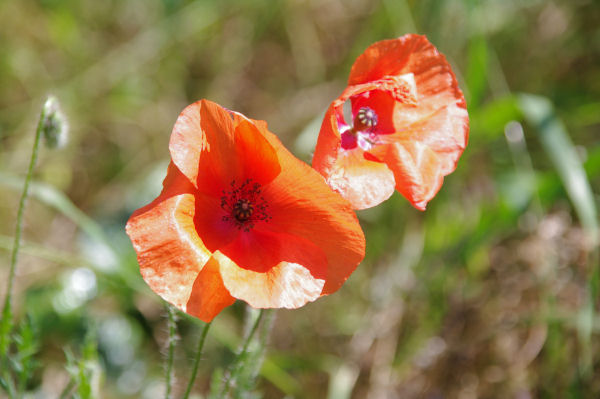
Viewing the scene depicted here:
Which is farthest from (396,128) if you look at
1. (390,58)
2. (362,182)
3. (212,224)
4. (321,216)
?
(212,224)

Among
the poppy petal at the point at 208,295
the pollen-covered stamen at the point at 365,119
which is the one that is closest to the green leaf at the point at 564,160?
the pollen-covered stamen at the point at 365,119

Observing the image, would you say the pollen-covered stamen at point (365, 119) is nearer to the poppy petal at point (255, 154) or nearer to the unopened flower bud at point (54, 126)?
the poppy petal at point (255, 154)

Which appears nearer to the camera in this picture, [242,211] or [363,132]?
[242,211]

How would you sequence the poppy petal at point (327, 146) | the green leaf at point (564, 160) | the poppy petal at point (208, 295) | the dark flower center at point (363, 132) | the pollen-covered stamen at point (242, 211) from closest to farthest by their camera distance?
1. the poppy petal at point (208, 295)
2. the poppy petal at point (327, 146)
3. the pollen-covered stamen at point (242, 211)
4. the dark flower center at point (363, 132)
5. the green leaf at point (564, 160)

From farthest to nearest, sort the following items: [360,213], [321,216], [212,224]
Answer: [360,213] < [212,224] < [321,216]

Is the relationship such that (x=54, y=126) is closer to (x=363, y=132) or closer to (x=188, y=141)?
(x=188, y=141)

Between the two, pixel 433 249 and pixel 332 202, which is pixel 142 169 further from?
pixel 332 202
